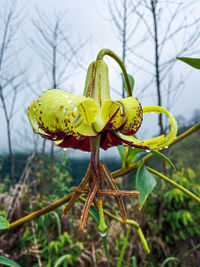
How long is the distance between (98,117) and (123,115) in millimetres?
42

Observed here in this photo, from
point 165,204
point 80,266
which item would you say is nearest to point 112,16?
point 165,204

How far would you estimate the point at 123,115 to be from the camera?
0.38 m

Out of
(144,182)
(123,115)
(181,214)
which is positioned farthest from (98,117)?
(181,214)

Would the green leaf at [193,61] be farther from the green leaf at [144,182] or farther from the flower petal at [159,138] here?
the green leaf at [144,182]

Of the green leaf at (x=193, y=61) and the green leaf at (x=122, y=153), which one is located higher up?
the green leaf at (x=193, y=61)

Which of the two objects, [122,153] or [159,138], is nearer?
[159,138]

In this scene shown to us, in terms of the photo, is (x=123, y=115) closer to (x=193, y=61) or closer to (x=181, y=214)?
(x=193, y=61)

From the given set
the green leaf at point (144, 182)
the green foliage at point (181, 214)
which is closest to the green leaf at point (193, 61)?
the green leaf at point (144, 182)

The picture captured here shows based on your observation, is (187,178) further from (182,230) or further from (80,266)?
(80,266)

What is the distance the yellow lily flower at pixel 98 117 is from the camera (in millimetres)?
329

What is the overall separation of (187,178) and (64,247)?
3.69 ft

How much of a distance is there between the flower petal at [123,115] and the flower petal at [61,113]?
20mm

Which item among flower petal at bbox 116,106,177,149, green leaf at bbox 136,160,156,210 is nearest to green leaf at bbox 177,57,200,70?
flower petal at bbox 116,106,177,149

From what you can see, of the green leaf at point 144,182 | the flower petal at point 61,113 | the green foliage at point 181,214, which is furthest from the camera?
the green foliage at point 181,214
